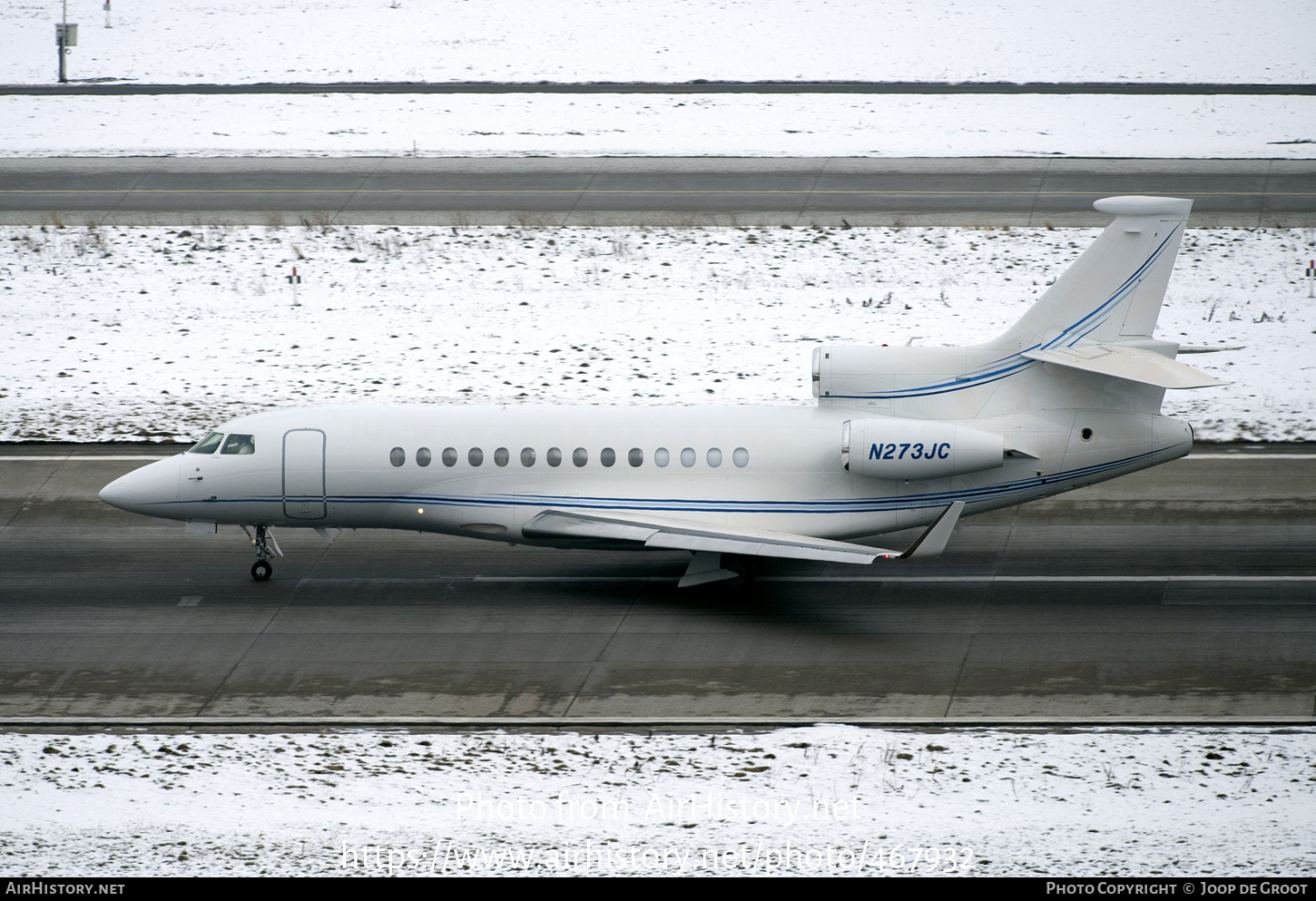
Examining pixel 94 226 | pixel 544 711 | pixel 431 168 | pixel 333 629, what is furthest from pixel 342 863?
pixel 431 168

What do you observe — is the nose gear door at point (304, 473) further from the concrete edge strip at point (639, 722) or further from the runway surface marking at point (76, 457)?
the runway surface marking at point (76, 457)

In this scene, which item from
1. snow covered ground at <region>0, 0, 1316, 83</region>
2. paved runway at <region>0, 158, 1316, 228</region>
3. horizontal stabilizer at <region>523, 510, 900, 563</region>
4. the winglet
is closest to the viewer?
the winglet

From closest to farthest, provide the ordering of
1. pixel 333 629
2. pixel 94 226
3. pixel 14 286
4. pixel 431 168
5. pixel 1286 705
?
pixel 1286 705 < pixel 333 629 < pixel 14 286 < pixel 94 226 < pixel 431 168

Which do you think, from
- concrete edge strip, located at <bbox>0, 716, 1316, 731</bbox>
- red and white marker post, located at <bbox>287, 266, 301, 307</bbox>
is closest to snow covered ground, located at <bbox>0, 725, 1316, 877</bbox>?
concrete edge strip, located at <bbox>0, 716, 1316, 731</bbox>

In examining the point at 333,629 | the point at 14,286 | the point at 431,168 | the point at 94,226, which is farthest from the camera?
the point at 431,168

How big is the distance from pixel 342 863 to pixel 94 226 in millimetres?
31870

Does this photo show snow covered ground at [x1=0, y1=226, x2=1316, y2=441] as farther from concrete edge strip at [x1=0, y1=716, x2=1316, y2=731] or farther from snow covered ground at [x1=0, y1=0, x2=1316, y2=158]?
concrete edge strip at [x1=0, y1=716, x2=1316, y2=731]

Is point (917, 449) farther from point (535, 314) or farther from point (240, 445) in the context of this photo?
point (535, 314)

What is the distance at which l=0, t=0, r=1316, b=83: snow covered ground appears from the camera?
60.7m

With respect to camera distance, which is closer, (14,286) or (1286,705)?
(1286,705)

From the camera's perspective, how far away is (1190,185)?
1907 inches

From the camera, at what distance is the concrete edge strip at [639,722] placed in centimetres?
2262

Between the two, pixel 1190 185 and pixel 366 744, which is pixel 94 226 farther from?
pixel 1190 185

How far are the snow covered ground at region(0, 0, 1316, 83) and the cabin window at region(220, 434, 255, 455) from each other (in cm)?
3506
